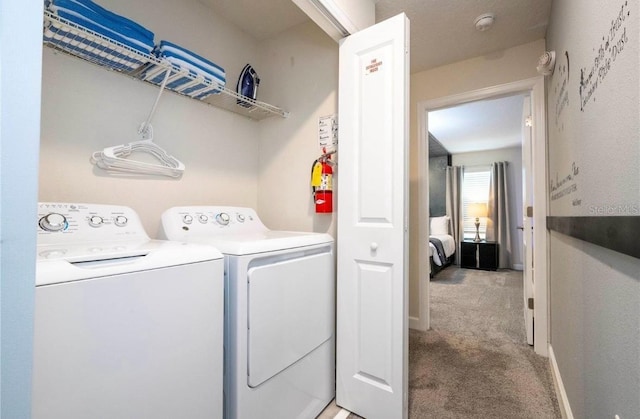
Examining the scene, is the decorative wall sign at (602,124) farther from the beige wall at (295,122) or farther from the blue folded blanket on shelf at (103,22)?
the blue folded blanket on shelf at (103,22)

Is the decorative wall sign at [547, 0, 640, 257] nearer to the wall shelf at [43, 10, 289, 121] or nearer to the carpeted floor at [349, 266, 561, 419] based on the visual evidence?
the carpeted floor at [349, 266, 561, 419]

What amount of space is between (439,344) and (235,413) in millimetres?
1746

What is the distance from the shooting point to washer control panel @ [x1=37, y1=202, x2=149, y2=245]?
1.03 metres

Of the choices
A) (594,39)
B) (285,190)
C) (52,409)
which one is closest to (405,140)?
(594,39)

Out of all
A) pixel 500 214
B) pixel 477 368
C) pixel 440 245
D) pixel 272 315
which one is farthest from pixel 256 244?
pixel 500 214

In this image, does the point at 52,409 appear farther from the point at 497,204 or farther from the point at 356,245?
the point at 497,204

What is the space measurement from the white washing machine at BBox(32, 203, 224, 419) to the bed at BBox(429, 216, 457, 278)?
3.89 meters

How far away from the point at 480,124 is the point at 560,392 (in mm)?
3643

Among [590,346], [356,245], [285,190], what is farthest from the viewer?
[285,190]

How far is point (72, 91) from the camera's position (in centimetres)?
127

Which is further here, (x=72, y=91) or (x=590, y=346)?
(x=72, y=91)

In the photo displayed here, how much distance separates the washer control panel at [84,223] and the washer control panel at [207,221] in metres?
0.14

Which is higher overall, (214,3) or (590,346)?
(214,3)

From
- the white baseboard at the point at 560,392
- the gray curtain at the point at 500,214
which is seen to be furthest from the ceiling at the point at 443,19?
the gray curtain at the point at 500,214
